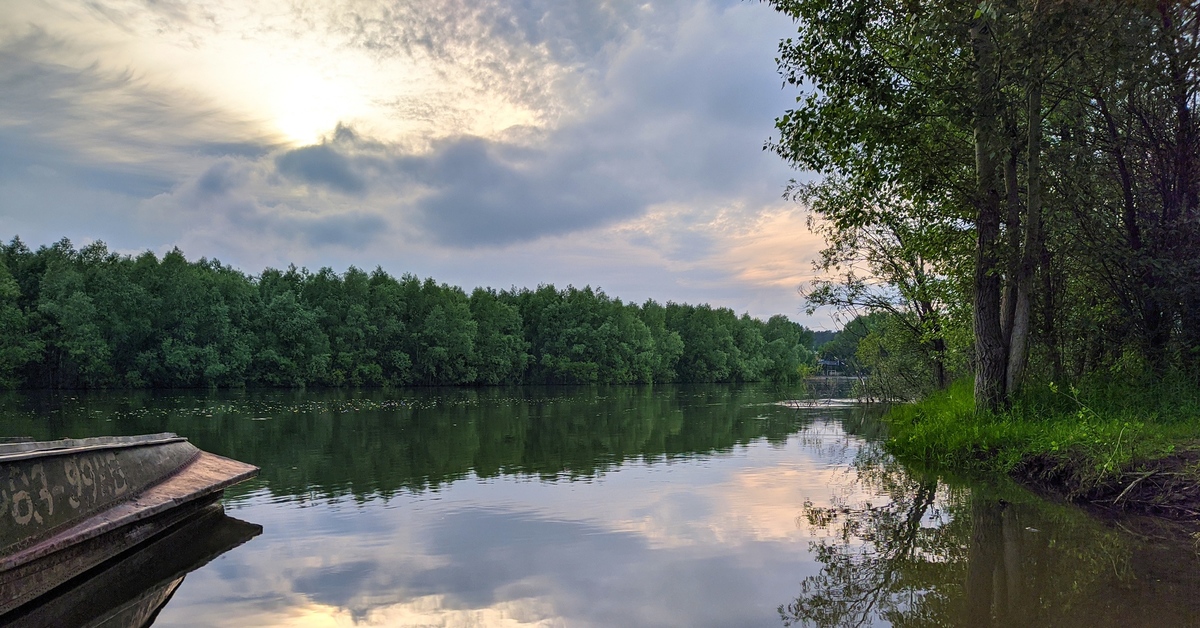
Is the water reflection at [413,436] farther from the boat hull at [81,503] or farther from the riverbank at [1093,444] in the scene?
the riverbank at [1093,444]

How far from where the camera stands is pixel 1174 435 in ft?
30.6

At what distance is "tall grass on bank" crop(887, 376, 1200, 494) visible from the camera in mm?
9109

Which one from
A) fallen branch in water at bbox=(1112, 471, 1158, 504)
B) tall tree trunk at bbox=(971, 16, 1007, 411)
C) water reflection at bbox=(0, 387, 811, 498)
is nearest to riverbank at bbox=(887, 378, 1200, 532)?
fallen branch in water at bbox=(1112, 471, 1158, 504)

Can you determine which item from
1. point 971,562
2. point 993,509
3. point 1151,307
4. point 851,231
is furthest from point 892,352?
point 971,562

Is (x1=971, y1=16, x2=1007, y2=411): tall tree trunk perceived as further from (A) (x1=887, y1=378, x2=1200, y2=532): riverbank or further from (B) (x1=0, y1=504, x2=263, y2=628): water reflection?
(B) (x1=0, y1=504, x2=263, y2=628): water reflection

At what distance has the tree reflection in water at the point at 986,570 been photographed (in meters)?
5.30

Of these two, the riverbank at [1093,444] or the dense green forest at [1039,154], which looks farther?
the dense green forest at [1039,154]

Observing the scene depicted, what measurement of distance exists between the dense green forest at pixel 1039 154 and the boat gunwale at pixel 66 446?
11.2 m

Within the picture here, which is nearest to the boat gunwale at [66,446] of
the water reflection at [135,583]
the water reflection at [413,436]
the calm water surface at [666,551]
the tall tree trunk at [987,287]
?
the water reflection at [135,583]

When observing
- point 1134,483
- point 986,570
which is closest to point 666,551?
point 986,570

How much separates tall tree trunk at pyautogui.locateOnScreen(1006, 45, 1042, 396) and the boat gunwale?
13.5 meters

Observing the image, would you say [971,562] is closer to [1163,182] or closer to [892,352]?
[1163,182]

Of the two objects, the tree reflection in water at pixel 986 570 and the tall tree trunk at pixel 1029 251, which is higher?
the tall tree trunk at pixel 1029 251

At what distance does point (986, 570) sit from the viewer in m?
6.39
